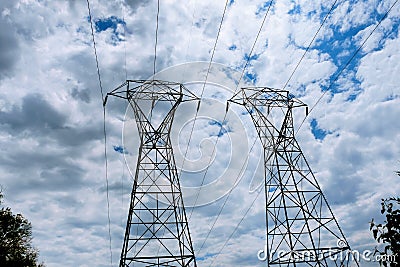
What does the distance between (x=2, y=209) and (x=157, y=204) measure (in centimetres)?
1966

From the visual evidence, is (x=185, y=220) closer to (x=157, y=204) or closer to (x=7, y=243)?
(x=157, y=204)

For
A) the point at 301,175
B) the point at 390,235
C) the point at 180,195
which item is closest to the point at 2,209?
the point at 180,195

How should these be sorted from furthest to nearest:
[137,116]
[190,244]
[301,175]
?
1. [137,116]
2. [301,175]
3. [190,244]

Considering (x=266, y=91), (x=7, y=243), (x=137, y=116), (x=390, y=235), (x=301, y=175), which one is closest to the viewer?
(x=390, y=235)

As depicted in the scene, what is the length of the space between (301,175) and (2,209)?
2669cm

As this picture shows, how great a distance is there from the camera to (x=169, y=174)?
23.5m

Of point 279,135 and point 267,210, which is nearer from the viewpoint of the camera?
point 267,210

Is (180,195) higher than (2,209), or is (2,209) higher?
(2,209)

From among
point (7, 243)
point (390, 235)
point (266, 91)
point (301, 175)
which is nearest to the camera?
point (390, 235)

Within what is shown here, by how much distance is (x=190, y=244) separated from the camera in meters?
21.4

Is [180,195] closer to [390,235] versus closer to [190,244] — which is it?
[190,244]

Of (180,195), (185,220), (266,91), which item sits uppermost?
(266,91)

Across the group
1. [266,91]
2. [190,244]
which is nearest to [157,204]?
[190,244]

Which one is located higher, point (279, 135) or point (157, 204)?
point (279, 135)
